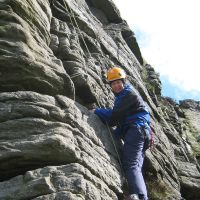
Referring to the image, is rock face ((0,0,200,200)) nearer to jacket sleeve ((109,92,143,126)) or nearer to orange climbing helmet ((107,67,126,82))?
jacket sleeve ((109,92,143,126))

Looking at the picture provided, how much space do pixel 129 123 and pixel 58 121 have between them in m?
2.46

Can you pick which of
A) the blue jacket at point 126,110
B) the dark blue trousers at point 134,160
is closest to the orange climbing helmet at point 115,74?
the blue jacket at point 126,110

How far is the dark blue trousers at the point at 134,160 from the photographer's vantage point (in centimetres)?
1136

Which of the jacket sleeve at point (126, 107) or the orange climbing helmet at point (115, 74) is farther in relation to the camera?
the orange climbing helmet at point (115, 74)

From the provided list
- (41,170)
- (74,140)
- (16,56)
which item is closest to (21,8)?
(16,56)

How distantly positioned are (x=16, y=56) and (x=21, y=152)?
3.32 metres

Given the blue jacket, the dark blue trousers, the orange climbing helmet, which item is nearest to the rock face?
the dark blue trousers

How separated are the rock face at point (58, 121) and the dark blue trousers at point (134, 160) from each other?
313mm

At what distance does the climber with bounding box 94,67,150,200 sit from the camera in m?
12.1

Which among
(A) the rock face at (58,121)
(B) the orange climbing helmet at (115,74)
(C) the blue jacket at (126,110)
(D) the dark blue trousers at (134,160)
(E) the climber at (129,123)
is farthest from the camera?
(B) the orange climbing helmet at (115,74)

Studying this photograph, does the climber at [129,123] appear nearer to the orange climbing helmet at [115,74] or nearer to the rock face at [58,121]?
the orange climbing helmet at [115,74]

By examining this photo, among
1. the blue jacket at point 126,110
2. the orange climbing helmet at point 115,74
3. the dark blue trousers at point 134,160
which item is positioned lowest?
the dark blue trousers at point 134,160

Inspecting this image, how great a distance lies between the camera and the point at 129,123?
1301cm

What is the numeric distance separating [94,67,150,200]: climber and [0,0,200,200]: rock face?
13.5 inches
